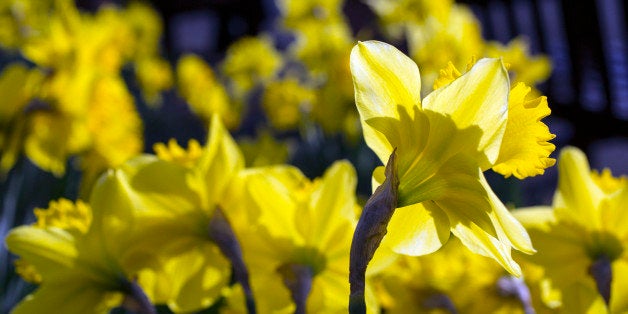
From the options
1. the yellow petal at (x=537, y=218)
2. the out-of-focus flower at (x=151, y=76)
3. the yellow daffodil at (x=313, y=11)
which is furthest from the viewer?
the out-of-focus flower at (x=151, y=76)

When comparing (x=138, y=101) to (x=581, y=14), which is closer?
(x=581, y=14)

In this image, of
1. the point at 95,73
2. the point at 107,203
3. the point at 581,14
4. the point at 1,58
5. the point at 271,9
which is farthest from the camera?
the point at 271,9

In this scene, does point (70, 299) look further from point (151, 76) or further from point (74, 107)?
point (151, 76)

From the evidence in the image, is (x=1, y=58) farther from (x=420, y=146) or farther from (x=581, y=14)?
(x=420, y=146)

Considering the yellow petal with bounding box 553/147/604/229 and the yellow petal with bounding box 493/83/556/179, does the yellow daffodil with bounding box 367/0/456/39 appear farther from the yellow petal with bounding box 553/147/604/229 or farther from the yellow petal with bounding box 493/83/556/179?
the yellow petal with bounding box 493/83/556/179

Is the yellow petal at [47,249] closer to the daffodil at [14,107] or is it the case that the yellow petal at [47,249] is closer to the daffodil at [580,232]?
the daffodil at [580,232]

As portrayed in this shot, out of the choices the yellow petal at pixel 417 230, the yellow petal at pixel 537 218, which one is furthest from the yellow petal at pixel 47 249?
the yellow petal at pixel 537 218

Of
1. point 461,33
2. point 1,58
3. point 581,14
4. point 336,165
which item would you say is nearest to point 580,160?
point 336,165

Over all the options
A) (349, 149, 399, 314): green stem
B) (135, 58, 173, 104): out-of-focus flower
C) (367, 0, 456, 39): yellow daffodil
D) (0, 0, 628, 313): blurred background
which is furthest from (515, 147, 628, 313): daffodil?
(135, 58, 173, 104): out-of-focus flower
